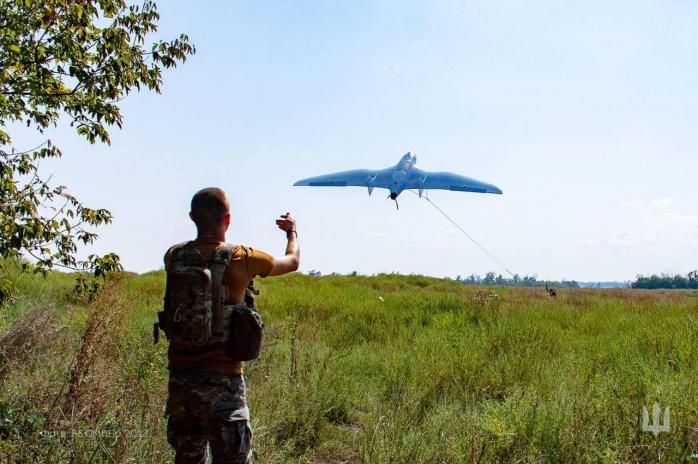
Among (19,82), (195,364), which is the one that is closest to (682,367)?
(195,364)

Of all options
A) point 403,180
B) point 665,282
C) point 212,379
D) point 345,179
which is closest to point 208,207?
point 212,379

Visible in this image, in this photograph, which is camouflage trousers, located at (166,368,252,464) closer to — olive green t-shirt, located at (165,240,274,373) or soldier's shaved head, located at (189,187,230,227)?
olive green t-shirt, located at (165,240,274,373)

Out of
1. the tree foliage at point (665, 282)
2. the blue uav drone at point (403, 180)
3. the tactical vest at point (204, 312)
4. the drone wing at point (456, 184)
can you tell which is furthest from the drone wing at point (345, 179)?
the tree foliage at point (665, 282)

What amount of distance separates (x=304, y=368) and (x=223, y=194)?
11.4 feet

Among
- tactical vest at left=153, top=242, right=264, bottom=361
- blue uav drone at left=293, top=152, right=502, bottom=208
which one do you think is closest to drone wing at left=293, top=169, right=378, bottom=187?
blue uav drone at left=293, top=152, right=502, bottom=208

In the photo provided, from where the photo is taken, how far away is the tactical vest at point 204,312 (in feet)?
9.41

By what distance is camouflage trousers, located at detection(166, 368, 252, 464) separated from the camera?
2.93 meters

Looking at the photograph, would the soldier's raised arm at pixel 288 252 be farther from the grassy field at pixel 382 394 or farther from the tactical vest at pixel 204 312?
the grassy field at pixel 382 394

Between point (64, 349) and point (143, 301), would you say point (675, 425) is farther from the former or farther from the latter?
point (143, 301)

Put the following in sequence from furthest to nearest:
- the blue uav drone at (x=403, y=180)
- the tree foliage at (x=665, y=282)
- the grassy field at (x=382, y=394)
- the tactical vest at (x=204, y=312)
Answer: the tree foliage at (x=665, y=282), the blue uav drone at (x=403, y=180), the grassy field at (x=382, y=394), the tactical vest at (x=204, y=312)

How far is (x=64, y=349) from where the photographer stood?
619 cm

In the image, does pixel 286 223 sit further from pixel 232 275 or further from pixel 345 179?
pixel 345 179

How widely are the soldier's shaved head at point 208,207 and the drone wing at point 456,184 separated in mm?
13303

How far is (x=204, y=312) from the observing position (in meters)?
2.88
